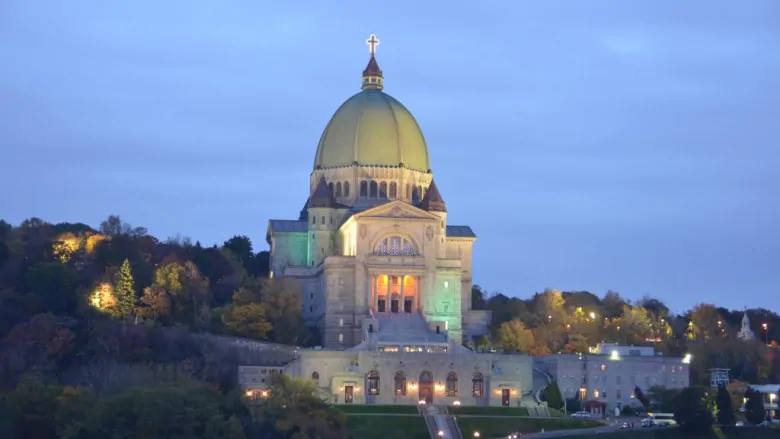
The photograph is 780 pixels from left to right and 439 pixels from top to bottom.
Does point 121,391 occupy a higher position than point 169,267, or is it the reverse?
point 169,267

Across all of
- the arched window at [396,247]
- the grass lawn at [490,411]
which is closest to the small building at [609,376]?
the grass lawn at [490,411]

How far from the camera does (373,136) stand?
16362cm

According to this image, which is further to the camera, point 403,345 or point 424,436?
point 403,345

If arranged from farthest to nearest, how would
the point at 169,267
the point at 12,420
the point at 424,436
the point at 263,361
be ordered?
the point at 169,267, the point at 263,361, the point at 424,436, the point at 12,420

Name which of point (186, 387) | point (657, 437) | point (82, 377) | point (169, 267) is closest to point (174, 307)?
point (169, 267)

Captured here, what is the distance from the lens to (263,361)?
144 metres

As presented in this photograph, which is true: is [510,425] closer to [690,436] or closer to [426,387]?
[426,387]

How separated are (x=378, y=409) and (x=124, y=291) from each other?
24.5m

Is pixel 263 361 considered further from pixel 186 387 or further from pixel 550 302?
pixel 550 302

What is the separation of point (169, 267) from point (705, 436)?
4262 cm

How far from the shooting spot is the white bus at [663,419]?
137363 millimetres

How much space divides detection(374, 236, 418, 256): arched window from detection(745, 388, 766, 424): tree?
27682 millimetres

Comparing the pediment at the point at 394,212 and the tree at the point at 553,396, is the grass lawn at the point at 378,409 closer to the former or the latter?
the tree at the point at 553,396

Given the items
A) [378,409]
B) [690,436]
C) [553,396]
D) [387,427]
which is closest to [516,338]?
[553,396]
